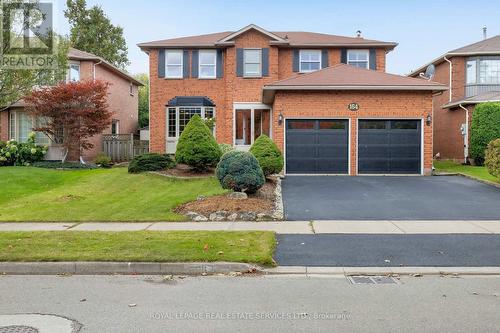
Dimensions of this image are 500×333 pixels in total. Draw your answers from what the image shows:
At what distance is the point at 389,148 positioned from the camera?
69.2ft

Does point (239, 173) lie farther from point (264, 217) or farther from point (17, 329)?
point (17, 329)

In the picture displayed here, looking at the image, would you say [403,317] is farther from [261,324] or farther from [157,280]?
[157,280]

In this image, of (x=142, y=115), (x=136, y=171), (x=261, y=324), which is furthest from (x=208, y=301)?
(x=142, y=115)

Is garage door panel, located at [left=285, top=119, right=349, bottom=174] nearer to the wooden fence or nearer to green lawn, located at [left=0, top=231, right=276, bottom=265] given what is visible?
the wooden fence

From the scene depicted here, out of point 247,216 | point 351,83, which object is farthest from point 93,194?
point 351,83

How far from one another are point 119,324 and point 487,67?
29.3m

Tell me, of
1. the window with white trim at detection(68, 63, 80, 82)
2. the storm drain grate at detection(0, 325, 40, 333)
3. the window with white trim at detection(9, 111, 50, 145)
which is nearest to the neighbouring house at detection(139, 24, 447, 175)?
the window with white trim at detection(68, 63, 80, 82)

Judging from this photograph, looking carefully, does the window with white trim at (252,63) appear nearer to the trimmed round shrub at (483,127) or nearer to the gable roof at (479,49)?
the trimmed round shrub at (483,127)

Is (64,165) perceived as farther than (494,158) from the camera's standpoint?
Yes

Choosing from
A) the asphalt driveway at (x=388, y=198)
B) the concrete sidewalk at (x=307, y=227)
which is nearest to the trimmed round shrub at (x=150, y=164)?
the asphalt driveway at (x=388, y=198)

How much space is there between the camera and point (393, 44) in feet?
86.5

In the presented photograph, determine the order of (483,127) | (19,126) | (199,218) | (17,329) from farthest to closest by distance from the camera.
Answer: (19,126), (483,127), (199,218), (17,329)

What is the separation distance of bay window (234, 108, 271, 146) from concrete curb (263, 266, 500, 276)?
18440 mm

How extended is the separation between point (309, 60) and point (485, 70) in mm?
10967
